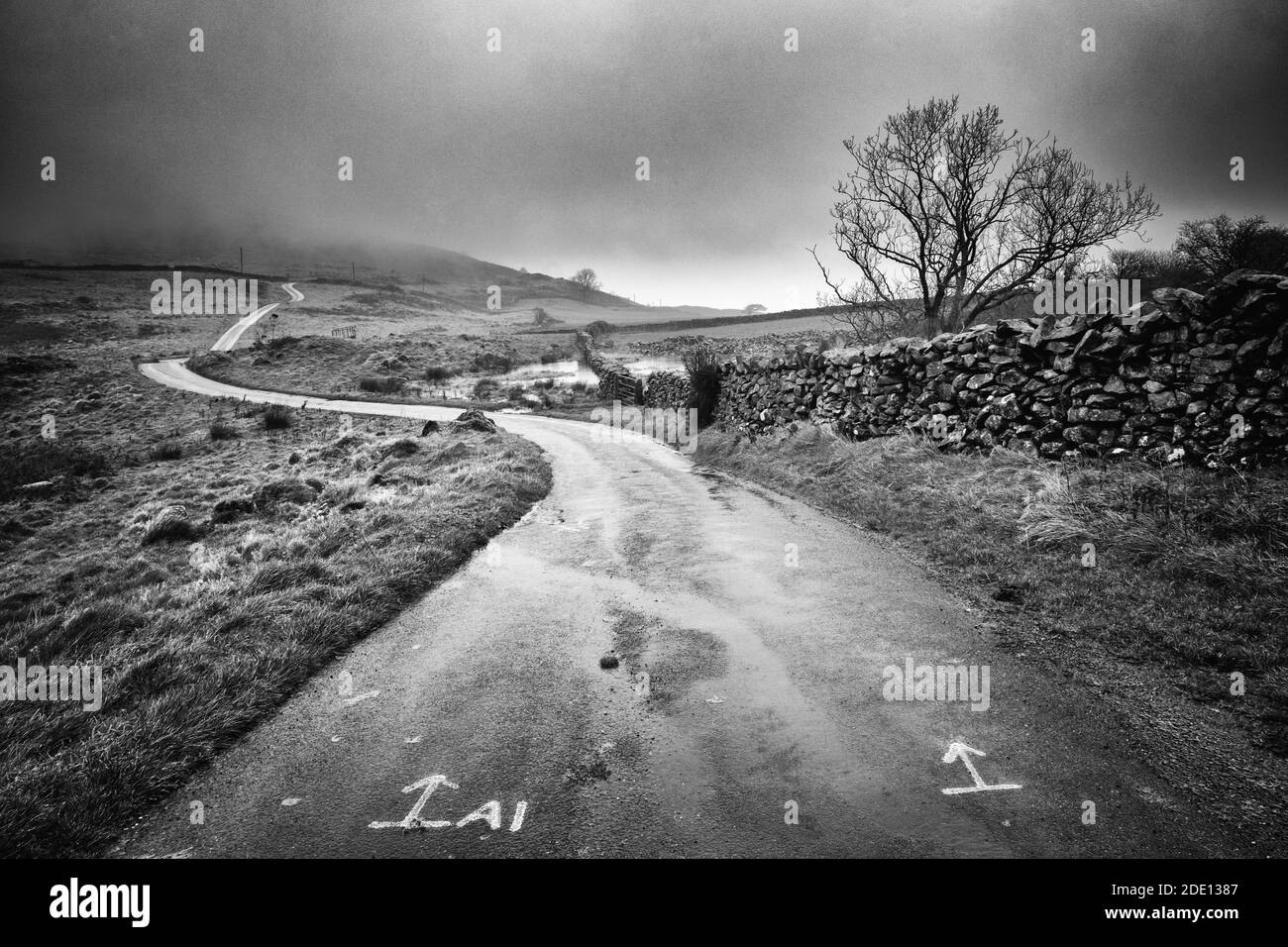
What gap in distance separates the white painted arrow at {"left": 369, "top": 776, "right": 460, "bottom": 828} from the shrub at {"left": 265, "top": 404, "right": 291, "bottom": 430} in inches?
1086

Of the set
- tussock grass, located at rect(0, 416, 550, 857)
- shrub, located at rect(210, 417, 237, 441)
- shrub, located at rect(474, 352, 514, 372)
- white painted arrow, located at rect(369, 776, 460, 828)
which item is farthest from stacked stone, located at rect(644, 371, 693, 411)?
shrub, located at rect(474, 352, 514, 372)

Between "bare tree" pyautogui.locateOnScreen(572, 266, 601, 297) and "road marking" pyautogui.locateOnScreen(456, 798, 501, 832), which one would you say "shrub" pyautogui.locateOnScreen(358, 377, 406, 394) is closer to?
"road marking" pyautogui.locateOnScreen(456, 798, 501, 832)

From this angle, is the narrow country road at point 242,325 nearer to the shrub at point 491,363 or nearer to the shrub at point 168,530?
the shrub at point 491,363

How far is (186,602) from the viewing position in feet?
21.5

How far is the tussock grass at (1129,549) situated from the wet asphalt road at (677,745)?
3.05 ft

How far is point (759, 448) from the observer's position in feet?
51.7

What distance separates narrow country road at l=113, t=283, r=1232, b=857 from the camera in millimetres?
3129

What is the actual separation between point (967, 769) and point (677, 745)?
190 centimetres

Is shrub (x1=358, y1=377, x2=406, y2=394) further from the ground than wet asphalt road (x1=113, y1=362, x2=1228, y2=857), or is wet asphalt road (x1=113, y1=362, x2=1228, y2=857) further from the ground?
shrub (x1=358, y1=377, x2=406, y2=394)

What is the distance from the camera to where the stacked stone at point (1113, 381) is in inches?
272

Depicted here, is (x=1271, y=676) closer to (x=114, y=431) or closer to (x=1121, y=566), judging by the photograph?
(x=1121, y=566)

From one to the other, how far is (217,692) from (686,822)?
4.03 meters

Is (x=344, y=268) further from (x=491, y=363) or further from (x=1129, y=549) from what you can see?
(x=1129, y=549)

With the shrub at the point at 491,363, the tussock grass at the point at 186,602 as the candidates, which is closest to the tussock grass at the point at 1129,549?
the tussock grass at the point at 186,602
